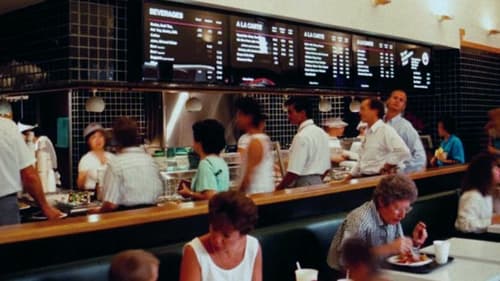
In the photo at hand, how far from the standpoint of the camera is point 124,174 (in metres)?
3.77

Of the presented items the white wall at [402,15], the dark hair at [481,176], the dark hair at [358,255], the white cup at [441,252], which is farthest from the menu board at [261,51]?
the dark hair at [358,255]

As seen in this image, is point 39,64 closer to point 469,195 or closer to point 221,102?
point 221,102

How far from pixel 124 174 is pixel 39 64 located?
5.57 feet

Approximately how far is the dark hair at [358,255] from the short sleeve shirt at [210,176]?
2.85 m

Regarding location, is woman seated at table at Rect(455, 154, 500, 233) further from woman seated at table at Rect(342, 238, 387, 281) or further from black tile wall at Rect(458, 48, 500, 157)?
woman seated at table at Rect(342, 238, 387, 281)

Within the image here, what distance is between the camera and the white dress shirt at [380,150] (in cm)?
528

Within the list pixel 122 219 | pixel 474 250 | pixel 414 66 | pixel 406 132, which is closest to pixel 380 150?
pixel 406 132

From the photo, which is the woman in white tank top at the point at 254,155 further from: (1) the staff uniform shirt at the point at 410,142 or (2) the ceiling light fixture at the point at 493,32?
(2) the ceiling light fixture at the point at 493,32

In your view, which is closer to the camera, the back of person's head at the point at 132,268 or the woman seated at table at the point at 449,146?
the back of person's head at the point at 132,268

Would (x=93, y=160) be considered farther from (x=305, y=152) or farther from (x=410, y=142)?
(x=410, y=142)

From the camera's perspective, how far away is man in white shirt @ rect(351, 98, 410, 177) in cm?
529

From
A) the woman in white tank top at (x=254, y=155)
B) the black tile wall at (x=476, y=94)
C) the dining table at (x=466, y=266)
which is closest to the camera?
the dining table at (x=466, y=266)

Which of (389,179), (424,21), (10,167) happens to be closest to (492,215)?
(389,179)

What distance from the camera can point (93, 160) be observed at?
6.03 metres
